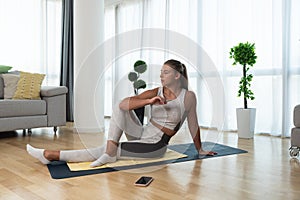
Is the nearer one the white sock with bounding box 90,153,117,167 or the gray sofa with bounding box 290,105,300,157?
the white sock with bounding box 90,153,117,167

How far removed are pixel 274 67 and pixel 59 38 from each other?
3.77 m

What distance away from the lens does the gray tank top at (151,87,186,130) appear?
7.44ft

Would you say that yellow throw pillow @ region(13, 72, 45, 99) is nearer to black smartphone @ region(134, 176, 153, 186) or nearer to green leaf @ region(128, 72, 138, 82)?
green leaf @ region(128, 72, 138, 82)

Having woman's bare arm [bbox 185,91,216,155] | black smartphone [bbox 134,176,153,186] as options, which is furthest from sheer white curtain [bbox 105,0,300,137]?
black smartphone [bbox 134,176,153,186]

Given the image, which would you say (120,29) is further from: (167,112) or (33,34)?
(167,112)

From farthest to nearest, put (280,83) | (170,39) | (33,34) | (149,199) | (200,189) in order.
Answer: (33,34) → (280,83) → (170,39) → (200,189) → (149,199)

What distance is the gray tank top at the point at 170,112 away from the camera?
2268 millimetres

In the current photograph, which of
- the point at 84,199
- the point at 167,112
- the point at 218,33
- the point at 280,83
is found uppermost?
the point at 218,33

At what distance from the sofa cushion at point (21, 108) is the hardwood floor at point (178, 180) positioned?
33.3 inches

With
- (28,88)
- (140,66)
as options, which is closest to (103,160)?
(140,66)

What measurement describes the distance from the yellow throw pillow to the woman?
5.32 ft

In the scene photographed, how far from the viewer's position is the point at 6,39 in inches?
215

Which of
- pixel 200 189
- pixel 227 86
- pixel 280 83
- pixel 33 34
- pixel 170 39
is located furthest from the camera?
pixel 33 34

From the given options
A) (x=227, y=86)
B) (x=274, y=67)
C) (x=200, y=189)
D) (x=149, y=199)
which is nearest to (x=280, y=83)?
(x=274, y=67)
